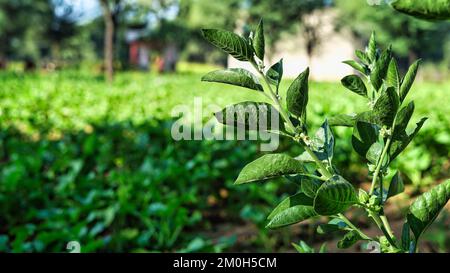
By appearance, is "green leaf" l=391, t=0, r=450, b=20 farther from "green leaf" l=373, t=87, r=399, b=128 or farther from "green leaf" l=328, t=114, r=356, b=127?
"green leaf" l=328, t=114, r=356, b=127

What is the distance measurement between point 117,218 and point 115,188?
3.13 feet

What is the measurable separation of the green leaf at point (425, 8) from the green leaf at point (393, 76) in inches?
7.6

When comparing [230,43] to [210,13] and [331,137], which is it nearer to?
[331,137]

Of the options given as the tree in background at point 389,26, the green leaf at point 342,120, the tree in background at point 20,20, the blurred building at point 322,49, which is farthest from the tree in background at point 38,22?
the green leaf at point 342,120

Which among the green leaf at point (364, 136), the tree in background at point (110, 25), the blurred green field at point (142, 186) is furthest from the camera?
the tree in background at point (110, 25)

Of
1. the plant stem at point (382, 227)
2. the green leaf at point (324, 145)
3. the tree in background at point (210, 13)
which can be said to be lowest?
the plant stem at point (382, 227)

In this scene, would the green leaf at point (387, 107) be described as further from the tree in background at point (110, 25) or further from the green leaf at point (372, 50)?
the tree in background at point (110, 25)

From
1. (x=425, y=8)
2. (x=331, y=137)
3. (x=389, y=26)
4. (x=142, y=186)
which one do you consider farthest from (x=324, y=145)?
(x=389, y=26)

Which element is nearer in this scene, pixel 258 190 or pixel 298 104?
pixel 298 104

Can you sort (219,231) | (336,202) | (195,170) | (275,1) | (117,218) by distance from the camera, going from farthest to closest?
(275,1) → (195,170) → (219,231) → (117,218) → (336,202)

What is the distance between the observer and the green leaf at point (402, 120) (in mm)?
779
